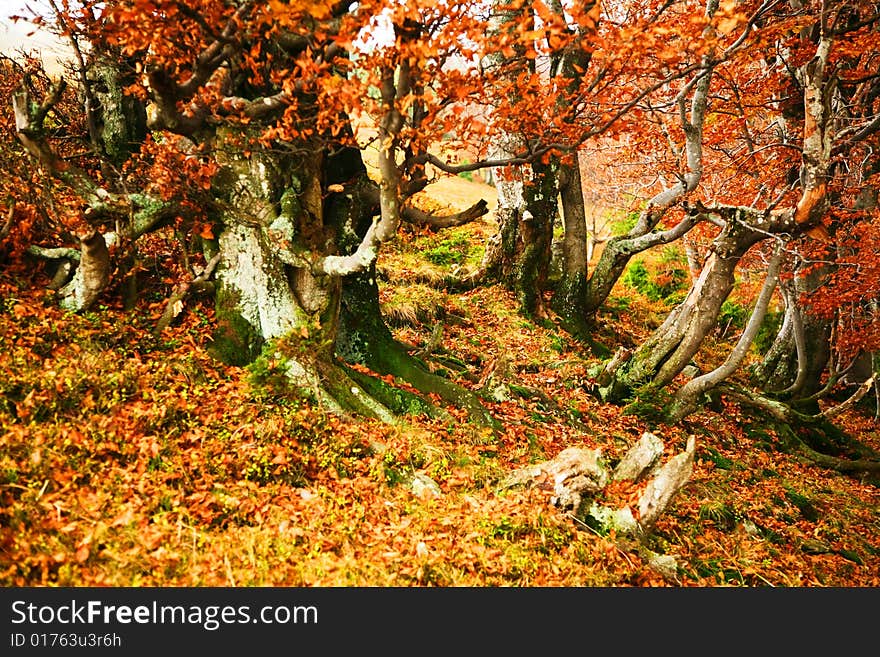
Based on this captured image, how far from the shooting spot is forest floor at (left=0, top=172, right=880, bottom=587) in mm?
3732

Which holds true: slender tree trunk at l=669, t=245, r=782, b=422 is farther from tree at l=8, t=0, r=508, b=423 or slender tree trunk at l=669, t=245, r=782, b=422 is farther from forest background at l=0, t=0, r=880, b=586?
tree at l=8, t=0, r=508, b=423

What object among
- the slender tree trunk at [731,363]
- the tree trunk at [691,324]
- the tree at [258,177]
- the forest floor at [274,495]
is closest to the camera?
the forest floor at [274,495]

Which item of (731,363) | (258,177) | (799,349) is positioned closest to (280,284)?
(258,177)

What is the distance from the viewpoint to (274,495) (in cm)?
469

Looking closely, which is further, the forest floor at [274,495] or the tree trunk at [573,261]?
the tree trunk at [573,261]

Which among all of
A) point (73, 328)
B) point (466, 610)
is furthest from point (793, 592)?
point (73, 328)

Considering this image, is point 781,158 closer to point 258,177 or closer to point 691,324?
point 691,324

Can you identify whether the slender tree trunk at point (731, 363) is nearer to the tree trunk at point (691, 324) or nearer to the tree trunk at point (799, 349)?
the tree trunk at point (691, 324)

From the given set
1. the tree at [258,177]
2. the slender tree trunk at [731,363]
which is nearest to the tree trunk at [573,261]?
the slender tree trunk at [731,363]

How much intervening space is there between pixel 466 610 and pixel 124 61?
8323 millimetres

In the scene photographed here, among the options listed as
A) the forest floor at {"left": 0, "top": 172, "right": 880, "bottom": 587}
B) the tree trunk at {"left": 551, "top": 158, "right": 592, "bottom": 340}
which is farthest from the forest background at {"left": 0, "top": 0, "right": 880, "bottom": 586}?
Answer: the tree trunk at {"left": 551, "top": 158, "right": 592, "bottom": 340}

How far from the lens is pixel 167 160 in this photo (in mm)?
6059

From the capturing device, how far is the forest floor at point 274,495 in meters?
3.73

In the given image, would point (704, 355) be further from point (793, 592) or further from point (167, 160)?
point (167, 160)
